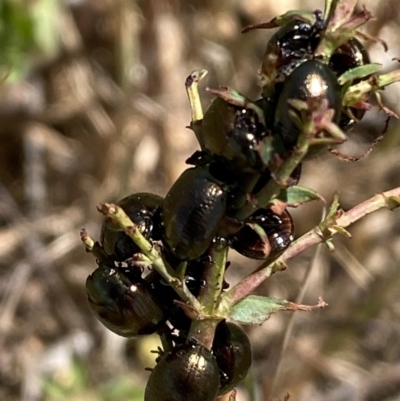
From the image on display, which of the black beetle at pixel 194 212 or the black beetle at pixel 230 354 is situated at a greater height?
the black beetle at pixel 194 212

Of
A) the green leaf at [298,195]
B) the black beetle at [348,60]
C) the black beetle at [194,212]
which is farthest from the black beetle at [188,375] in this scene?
the black beetle at [348,60]

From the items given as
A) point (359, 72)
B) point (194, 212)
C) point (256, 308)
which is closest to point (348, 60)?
point (359, 72)

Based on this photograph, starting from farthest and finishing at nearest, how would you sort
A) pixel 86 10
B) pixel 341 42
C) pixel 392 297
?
1. pixel 86 10
2. pixel 392 297
3. pixel 341 42

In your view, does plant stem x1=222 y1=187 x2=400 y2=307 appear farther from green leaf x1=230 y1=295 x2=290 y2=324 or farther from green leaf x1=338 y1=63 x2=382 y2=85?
green leaf x1=338 y1=63 x2=382 y2=85

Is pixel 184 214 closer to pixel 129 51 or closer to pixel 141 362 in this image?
pixel 141 362

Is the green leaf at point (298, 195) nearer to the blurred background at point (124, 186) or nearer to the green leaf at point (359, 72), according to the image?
the green leaf at point (359, 72)

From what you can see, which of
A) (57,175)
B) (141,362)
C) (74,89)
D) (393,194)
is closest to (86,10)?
(74,89)
